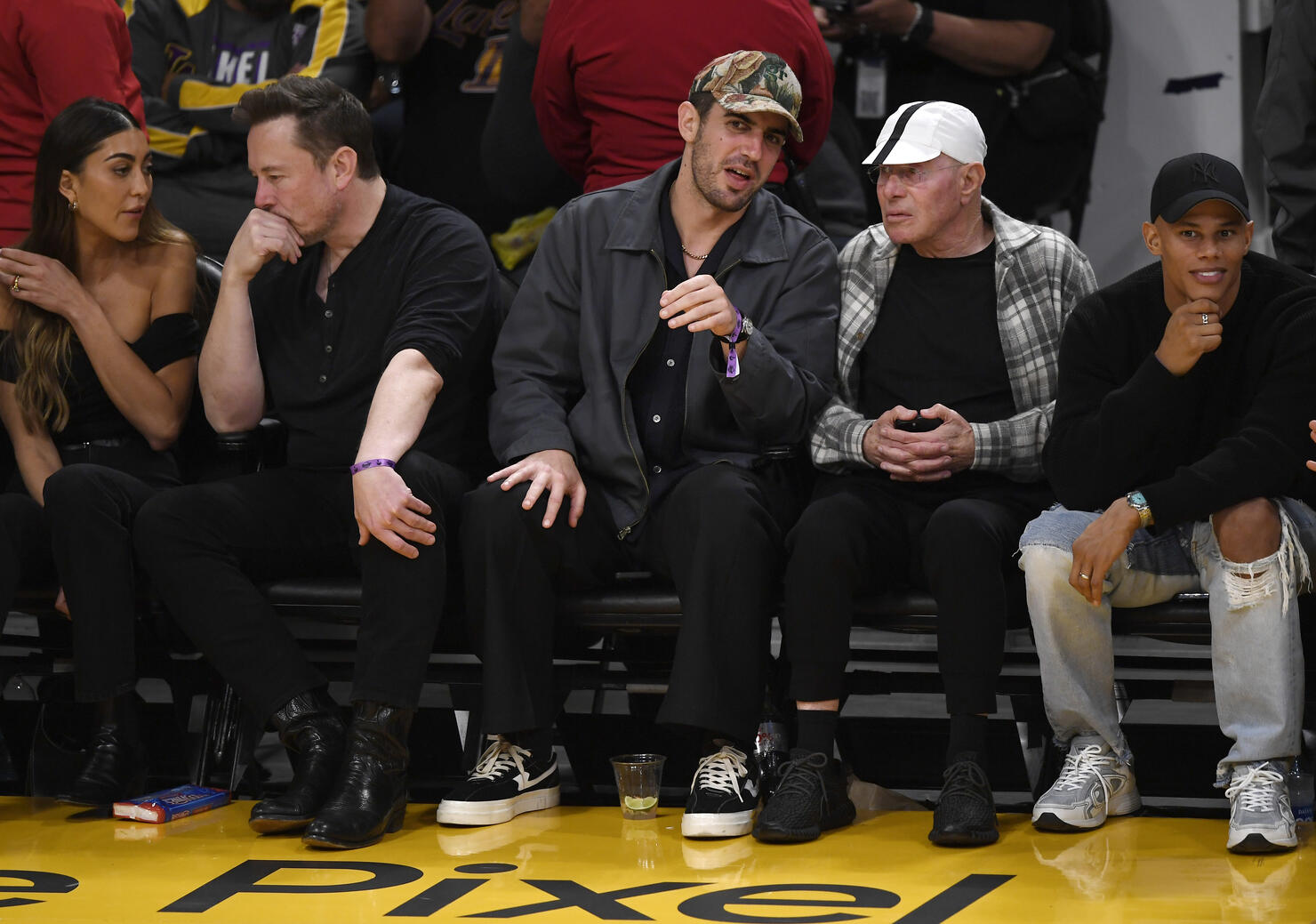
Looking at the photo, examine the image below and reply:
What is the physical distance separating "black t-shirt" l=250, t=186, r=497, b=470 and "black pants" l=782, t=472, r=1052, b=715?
889 mm

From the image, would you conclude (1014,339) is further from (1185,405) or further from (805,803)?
(805,803)

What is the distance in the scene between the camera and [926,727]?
3.40m

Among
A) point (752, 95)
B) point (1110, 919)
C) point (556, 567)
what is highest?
point (752, 95)

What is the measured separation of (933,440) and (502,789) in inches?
43.2

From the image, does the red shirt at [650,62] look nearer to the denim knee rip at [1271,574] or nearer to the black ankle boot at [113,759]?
the denim knee rip at [1271,574]

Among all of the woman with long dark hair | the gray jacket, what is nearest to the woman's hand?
the woman with long dark hair

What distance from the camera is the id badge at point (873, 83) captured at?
193 inches

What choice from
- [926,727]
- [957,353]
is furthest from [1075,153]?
[926,727]

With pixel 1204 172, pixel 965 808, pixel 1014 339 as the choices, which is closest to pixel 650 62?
pixel 1014 339

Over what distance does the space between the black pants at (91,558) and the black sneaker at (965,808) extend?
1674 millimetres

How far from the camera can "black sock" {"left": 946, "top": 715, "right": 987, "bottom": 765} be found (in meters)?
2.98

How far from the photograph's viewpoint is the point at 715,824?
2.96m

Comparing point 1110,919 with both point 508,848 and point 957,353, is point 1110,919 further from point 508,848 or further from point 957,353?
point 957,353

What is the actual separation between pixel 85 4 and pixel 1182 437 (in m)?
2.89
